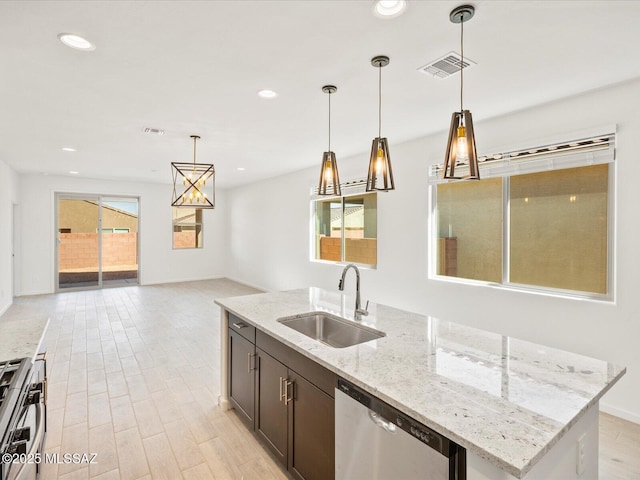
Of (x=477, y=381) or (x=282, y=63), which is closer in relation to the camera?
(x=477, y=381)

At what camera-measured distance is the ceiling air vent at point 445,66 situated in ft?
7.29

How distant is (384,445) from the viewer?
4.33ft

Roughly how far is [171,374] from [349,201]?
11.7ft

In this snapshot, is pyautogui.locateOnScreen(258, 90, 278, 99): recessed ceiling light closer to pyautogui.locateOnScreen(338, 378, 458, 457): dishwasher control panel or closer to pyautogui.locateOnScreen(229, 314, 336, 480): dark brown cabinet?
pyautogui.locateOnScreen(229, 314, 336, 480): dark brown cabinet

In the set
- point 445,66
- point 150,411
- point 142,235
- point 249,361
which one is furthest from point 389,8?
point 142,235

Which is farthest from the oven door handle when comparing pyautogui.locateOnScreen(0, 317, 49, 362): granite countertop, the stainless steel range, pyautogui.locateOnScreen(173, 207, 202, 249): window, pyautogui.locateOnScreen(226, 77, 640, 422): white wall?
pyautogui.locateOnScreen(173, 207, 202, 249): window

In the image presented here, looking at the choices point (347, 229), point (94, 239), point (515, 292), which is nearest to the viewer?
point (515, 292)

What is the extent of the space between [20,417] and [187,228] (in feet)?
27.8

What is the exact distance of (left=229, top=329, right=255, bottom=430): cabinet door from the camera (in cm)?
234

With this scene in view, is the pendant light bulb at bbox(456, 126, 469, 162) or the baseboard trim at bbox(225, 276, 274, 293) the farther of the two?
the baseboard trim at bbox(225, 276, 274, 293)

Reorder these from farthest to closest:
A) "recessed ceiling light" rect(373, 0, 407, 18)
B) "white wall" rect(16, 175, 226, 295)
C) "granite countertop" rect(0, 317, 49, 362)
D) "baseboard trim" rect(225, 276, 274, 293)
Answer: "baseboard trim" rect(225, 276, 274, 293) < "white wall" rect(16, 175, 226, 295) < "recessed ceiling light" rect(373, 0, 407, 18) < "granite countertop" rect(0, 317, 49, 362)

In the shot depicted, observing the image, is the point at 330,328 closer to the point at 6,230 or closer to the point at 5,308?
the point at 5,308

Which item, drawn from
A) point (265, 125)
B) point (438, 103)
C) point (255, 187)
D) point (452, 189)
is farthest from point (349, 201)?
point (255, 187)

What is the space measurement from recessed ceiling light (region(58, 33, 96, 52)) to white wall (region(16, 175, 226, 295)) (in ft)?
22.0
